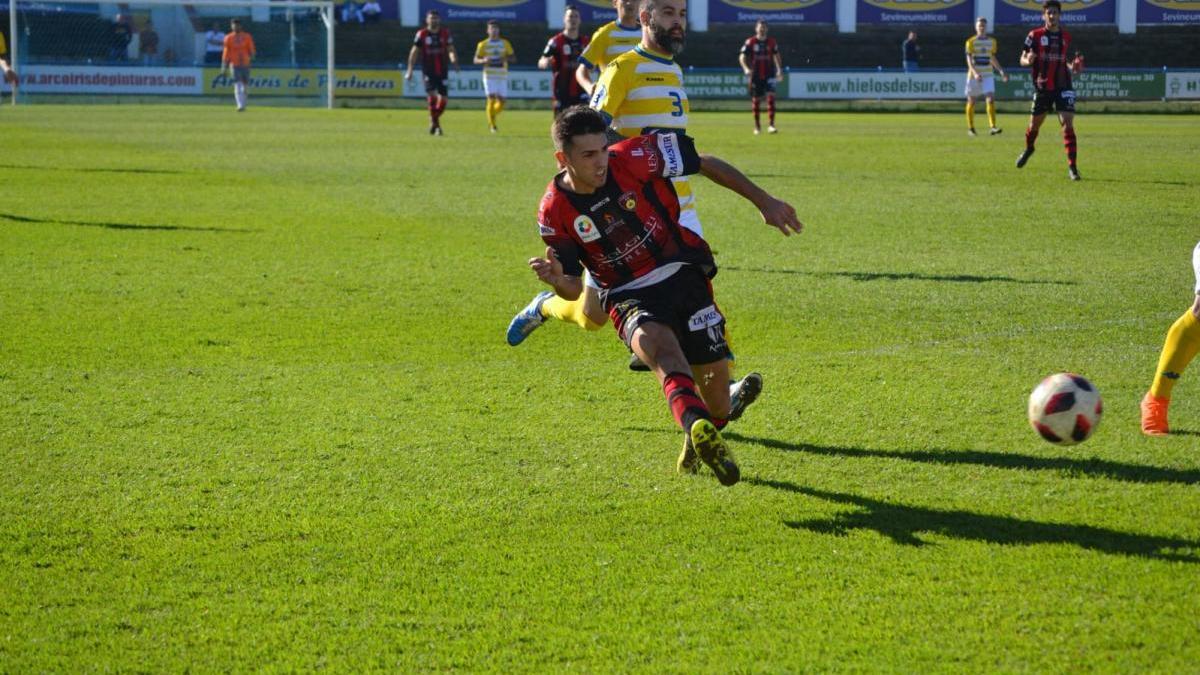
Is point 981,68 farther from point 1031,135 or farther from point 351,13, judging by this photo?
point 351,13

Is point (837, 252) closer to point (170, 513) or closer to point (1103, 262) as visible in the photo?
point (1103, 262)

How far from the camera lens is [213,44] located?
135 feet

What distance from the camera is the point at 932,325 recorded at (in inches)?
343

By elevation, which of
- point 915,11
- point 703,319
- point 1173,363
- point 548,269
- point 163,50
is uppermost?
point 915,11

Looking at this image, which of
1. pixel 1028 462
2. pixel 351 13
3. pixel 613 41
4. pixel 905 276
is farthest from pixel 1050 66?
pixel 351 13

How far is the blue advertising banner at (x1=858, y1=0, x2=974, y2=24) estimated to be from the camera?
46.5 metres

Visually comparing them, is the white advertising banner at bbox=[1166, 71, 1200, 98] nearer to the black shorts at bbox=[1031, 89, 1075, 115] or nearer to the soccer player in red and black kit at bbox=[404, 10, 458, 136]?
the soccer player in red and black kit at bbox=[404, 10, 458, 136]

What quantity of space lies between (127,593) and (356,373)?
3.29 metres

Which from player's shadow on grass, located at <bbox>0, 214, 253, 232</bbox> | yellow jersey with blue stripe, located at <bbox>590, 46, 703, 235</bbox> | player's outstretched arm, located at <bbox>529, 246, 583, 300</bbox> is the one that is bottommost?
player's shadow on grass, located at <bbox>0, 214, 253, 232</bbox>

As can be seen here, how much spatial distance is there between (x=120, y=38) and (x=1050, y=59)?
30.1 metres

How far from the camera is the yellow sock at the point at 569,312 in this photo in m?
6.95

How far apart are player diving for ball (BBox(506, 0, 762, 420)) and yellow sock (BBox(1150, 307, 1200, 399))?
7.67 feet

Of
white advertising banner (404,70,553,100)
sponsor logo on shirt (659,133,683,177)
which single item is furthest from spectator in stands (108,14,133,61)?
sponsor logo on shirt (659,133,683,177)

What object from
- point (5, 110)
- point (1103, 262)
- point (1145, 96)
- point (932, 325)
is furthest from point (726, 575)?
point (1145, 96)
